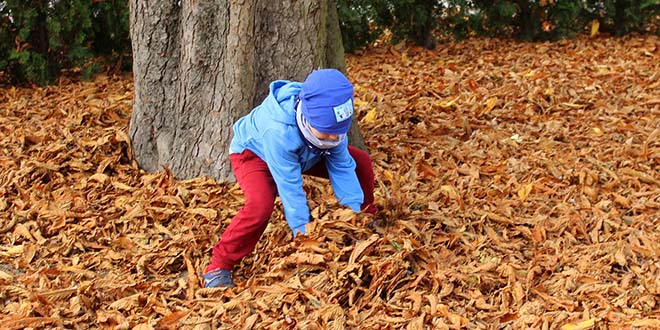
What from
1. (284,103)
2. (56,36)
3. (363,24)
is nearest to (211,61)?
(284,103)

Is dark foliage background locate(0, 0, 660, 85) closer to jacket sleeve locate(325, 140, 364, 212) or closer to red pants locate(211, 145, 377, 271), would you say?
red pants locate(211, 145, 377, 271)

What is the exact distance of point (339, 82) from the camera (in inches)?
146

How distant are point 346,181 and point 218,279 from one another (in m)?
0.84

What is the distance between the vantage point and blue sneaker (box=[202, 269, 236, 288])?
409cm

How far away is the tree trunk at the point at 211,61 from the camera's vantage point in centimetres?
490

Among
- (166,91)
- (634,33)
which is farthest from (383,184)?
(634,33)

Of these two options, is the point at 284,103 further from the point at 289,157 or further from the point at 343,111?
the point at 343,111

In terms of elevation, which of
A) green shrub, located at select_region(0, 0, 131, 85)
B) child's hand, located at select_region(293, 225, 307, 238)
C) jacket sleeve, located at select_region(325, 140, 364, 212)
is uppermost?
green shrub, located at select_region(0, 0, 131, 85)

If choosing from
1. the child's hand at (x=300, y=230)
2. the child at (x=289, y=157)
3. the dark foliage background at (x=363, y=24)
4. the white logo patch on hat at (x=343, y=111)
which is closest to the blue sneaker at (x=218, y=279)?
the child at (x=289, y=157)

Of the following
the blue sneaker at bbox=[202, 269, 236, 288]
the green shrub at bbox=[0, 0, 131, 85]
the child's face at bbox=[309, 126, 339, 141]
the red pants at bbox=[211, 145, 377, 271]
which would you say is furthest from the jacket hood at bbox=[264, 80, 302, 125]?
the green shrub at bbox=[0, 0, 131, 85]

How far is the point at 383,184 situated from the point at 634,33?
18.2 feet

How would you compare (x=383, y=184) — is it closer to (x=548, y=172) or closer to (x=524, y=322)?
(x=548, y=172)

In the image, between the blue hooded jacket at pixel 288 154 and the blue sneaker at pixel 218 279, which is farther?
the blue sneaker at pixel 218 279

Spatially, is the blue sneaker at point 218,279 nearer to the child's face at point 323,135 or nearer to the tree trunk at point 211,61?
the child's face at point 323,135
